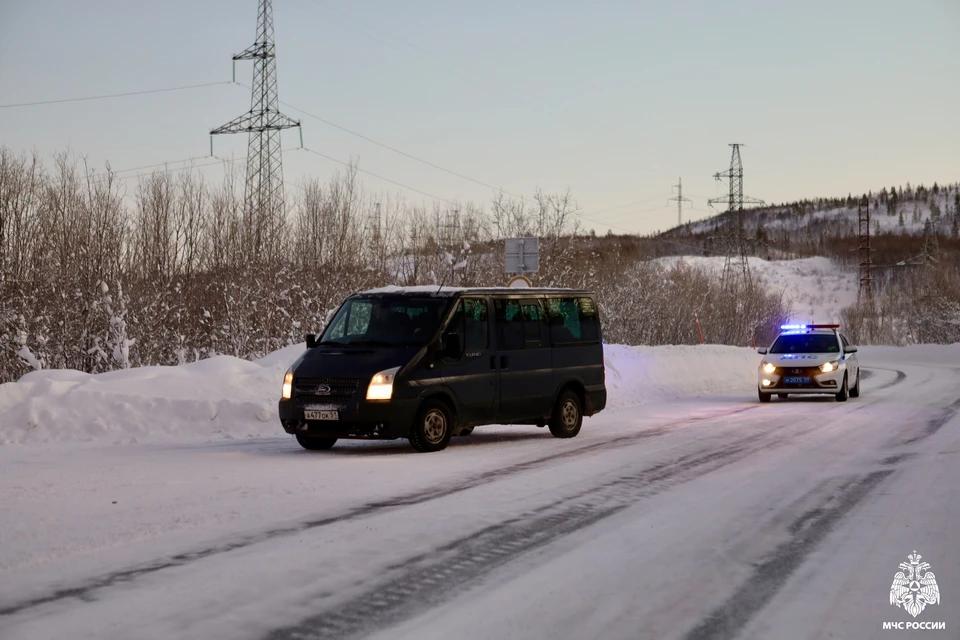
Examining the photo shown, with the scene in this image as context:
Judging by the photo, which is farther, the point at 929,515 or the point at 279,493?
the point at 279,493

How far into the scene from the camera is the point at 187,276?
36781mm

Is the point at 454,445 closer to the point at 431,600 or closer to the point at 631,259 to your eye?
the point at 431,600

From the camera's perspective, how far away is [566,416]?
16.3 metres

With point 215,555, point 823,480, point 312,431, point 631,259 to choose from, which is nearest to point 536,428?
point 312,431

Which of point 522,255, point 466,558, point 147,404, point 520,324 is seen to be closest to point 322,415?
point 520,324

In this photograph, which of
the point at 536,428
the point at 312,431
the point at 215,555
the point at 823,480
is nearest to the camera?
the point at 215,555

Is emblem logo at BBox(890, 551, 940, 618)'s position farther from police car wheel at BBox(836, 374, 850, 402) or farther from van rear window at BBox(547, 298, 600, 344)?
police car wheel at BBox(836, 374, 850, 402)

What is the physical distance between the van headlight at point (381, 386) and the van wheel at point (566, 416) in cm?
333

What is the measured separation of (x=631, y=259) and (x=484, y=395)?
Result: 46.5m

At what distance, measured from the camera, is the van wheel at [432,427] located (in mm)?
13977

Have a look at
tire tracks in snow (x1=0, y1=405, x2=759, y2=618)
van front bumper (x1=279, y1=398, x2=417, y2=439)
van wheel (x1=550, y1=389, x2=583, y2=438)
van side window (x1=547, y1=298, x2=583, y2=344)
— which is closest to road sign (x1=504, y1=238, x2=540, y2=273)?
van side window (x1=547, y1=298, x2=583, y2=344)

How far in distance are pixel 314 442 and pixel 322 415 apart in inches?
33.2

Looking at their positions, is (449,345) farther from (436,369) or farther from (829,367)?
(829,367)

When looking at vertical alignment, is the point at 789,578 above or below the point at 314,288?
below
